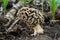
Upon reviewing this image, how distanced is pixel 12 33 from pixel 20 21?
192mm

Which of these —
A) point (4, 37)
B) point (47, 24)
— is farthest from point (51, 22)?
point (4, 37)

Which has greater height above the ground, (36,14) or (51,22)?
(36,14)

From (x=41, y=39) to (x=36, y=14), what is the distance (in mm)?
245

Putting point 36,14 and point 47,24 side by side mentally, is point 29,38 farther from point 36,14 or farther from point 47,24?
point 47,24

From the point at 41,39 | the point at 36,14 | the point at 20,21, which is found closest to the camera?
the point at 41,39

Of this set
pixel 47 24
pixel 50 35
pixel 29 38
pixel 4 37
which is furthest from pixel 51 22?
pixel 4 37

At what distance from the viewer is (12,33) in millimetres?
1591

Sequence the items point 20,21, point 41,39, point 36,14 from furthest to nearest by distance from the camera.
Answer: point 20,21 < point 36,14 < point 41,39

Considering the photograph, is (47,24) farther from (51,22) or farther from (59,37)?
(59,37)

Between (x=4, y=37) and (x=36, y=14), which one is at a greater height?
(x=36, y=14)

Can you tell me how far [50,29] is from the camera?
167 cm

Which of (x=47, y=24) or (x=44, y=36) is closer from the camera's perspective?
(x=44, y=36)

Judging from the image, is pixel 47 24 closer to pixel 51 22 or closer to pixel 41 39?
pixel 51 22

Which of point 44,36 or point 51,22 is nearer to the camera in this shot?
point 44,36
